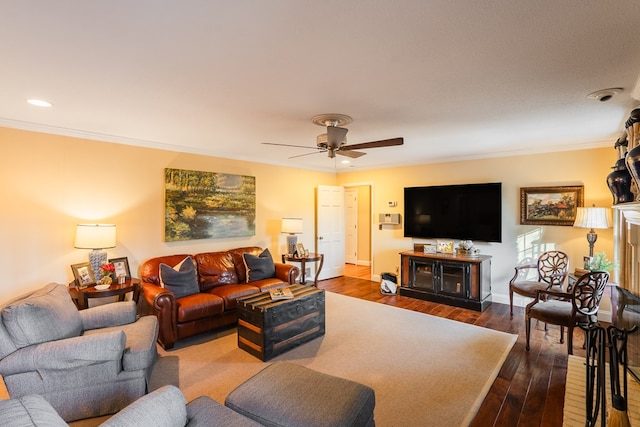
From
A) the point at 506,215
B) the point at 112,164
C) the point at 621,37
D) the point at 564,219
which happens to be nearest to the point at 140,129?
the point at 112,164

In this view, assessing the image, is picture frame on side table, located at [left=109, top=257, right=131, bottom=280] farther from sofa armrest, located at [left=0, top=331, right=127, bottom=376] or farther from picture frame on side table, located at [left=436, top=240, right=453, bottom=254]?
picture frame on side table, located at [left=436, top=240, right=453, bottom=254]

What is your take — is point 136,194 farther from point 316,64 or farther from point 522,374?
point 522,374

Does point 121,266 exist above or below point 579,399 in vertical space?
above

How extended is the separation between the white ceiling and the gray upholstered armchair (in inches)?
69.0

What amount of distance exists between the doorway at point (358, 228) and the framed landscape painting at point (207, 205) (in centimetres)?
355

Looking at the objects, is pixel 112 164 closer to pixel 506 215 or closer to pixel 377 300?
pixel 377 300

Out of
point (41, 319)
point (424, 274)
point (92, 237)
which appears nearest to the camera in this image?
point (41, 319)

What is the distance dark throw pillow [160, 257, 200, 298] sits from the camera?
3.64m

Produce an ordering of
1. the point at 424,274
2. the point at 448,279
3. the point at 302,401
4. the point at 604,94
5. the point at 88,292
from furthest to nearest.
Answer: the point at 424,274, the point at 448,279, the point at 88,292, the point at 604,94, the point at 302,401

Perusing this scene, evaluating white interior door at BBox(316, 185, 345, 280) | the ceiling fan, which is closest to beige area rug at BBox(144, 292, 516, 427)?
the ceiling fan

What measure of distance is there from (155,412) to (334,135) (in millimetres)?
2625

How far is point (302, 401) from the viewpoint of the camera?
1762 mm

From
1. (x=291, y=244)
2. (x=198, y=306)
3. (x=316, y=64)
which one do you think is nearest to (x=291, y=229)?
(x=291, y=244)

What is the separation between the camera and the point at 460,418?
2230mm
